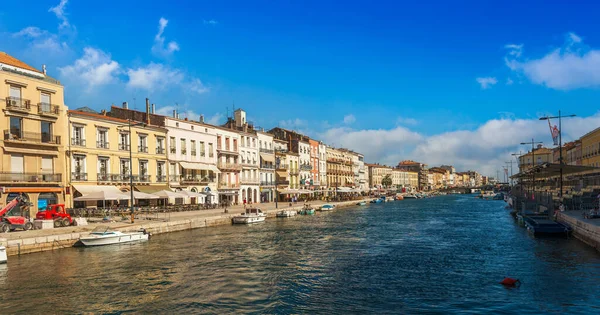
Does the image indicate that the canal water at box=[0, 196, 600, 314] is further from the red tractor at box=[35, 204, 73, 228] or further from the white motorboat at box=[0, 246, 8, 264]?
the red tractor at box=[35, 204, 73, 228]

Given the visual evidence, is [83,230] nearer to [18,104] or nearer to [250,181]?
[18,104]

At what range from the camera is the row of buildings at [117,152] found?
38531mm

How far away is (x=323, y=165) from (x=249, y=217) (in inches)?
2373

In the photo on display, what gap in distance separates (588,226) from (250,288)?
21698mm

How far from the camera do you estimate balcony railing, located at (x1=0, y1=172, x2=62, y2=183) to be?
36.9m

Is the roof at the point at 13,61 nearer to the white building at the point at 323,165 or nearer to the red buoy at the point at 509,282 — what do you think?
the red buoy at the point at 509,282

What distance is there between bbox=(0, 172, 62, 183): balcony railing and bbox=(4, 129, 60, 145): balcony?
3004 mm

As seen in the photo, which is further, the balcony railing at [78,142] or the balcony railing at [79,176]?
the balcony railing at [78,142]

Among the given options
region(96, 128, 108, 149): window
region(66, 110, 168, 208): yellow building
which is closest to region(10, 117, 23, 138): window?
region(66, 110, 168, 208): yellow building

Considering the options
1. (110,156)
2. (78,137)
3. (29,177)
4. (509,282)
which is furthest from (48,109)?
(509,282)

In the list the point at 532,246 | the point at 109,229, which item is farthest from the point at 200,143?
the point at 532,246

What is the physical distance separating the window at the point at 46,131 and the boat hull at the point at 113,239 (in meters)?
15.2

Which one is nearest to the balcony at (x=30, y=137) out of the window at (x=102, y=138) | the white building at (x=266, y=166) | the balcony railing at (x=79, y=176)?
the balcony railing at (x=79, y=176)

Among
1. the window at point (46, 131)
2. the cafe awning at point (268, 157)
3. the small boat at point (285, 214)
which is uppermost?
the window at point (46, 131)
